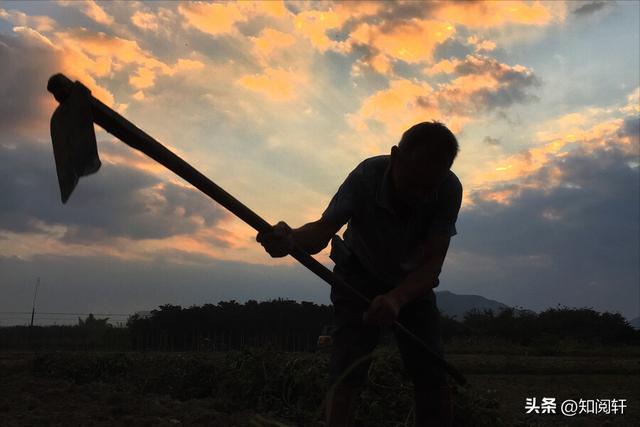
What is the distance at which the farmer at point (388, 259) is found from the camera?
2.73m

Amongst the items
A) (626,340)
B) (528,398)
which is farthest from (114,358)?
(626,340)

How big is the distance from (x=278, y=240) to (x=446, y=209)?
96 centimetres

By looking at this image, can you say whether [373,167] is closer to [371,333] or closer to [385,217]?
[385,217]

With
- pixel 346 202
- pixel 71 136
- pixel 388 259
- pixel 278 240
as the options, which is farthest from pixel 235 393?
pixel 71 136

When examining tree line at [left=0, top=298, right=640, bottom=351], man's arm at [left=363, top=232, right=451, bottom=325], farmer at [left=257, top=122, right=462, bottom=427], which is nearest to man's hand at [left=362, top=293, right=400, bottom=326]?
man's arm at [left=363, top=232, right=451, bottom=325]

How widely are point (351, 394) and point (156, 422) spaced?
2835 millimetres

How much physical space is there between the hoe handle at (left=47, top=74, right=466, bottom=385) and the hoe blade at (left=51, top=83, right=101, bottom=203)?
1.2 inches

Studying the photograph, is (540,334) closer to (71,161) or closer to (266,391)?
(266,391)

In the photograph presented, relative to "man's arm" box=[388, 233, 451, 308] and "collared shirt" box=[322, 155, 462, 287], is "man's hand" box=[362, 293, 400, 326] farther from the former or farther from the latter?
"collared shirt" box=[322, 155, 462, 287]

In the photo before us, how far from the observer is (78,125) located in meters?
1.76

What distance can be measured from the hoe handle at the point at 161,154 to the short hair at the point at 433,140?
0.73 metres

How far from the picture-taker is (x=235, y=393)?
19.2 feet

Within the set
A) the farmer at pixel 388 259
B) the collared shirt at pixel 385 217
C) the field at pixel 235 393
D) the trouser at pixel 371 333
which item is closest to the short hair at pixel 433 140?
the farmer at pixel 388 259

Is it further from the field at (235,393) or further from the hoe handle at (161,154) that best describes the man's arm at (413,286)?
the field at (235,393)
